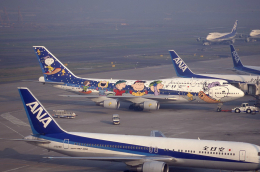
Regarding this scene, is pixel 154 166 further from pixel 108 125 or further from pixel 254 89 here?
pixel 254 89

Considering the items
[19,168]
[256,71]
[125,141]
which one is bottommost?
[19,168]

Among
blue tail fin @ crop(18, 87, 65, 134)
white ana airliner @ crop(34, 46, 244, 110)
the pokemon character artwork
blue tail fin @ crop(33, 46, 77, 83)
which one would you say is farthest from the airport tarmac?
blue tail fin @ crop(33, 46, 77, 83)

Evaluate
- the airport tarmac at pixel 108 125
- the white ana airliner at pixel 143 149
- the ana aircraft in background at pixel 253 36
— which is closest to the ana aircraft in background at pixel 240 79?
the airport tarmac at pixel 108 125

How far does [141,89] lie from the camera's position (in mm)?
60469

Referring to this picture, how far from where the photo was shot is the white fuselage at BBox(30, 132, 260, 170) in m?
30.5

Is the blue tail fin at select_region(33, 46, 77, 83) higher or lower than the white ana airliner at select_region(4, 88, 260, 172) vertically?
higher

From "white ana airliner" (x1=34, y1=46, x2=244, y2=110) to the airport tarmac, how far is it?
184cm

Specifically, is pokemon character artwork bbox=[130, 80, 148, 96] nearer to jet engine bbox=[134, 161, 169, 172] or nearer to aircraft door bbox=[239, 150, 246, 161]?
jet engine bbox=[134, 161, 169, 172]

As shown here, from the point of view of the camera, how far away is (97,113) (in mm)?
58812

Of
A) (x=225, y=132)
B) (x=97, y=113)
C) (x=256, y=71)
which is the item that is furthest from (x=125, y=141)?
(x=256, y=71)

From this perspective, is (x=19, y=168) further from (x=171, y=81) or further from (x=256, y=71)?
(x=256, y=71)

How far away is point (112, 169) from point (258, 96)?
36496 millimetres

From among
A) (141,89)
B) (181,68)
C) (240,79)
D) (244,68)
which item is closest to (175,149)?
(141,89)

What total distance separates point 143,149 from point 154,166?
277cm
